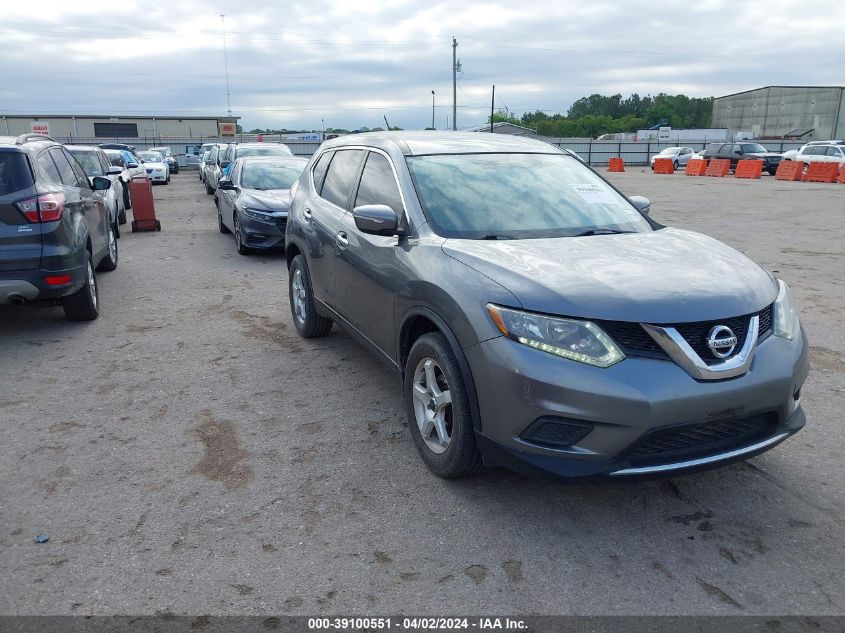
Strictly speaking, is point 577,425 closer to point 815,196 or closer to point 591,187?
point 591,187

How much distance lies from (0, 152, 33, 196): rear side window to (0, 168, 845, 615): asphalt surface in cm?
144

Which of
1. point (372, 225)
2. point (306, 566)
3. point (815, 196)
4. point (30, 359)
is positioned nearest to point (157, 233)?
point (30, 359)

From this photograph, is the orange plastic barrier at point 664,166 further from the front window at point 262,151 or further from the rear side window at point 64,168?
the rear side window at point 64,168

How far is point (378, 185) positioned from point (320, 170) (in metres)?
1.50

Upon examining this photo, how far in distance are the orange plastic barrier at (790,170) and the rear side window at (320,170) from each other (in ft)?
92.9

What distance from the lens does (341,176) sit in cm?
549

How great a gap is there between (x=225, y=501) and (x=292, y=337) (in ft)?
10.1

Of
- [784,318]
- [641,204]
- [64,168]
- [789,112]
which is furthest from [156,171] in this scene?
[789,112]

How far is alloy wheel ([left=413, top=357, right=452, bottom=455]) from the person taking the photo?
12.1ft

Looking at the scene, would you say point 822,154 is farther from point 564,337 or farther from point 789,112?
point 789,112

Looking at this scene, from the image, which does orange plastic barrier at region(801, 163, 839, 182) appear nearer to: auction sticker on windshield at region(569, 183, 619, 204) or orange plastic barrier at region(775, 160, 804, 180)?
orange plastic barrier at region(775, 160, 804, 180)

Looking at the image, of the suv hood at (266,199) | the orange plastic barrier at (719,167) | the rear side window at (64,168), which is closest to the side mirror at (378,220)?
the rear side window at (64,168)

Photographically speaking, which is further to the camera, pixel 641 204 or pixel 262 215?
pixel 262 215

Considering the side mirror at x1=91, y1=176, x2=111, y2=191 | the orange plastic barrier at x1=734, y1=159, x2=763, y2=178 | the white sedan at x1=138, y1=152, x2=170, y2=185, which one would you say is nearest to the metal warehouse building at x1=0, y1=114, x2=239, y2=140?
the white sedan at x1=138, y1=152, x2=170, y2=185
